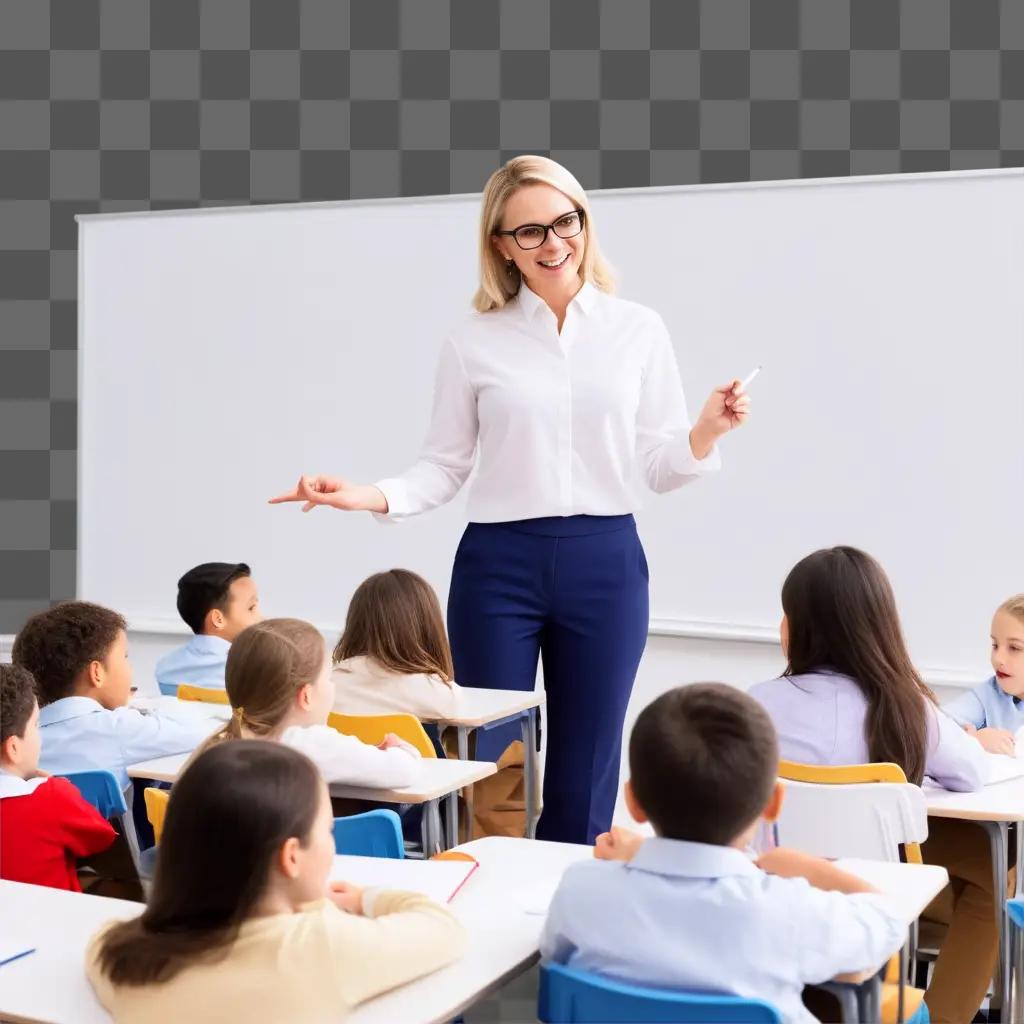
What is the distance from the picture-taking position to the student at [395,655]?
3129mm

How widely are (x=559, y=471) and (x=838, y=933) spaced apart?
1.36 meters

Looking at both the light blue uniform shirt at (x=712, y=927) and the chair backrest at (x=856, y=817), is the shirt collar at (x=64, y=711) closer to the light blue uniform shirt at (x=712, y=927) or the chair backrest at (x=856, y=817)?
the chair backrest at (x=856, y=817)

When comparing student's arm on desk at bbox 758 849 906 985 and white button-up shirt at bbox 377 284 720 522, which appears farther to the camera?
white button-up shirt at bbox 377 284 720 522

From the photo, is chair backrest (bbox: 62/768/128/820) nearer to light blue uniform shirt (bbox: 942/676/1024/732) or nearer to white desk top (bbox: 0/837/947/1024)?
white desk top (bbox: 0/837/947/1024)

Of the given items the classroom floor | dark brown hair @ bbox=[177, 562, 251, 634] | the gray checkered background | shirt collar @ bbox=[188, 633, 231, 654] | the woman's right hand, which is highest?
the gray checkered background

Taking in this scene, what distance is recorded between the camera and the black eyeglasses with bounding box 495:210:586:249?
101 inches

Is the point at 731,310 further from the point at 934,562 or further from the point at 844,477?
the point at 934,562

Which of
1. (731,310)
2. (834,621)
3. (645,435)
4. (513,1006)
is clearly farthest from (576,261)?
(731,310)

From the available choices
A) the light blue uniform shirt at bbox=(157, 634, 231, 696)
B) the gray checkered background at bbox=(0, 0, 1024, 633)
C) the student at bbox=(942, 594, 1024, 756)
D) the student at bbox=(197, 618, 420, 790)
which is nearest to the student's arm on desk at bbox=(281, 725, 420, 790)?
the student at bbox=(197, 618, 420, 790)

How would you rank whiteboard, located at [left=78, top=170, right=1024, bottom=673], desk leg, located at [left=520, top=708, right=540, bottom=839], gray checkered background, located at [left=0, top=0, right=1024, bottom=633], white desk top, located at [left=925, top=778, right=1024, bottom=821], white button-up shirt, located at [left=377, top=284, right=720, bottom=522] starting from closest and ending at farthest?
1. white desk top, located at [left=925, top=778, right=1024, bottom=821]
2. white button-up shirt, located at [left=377, top=284, right=720, bottom=522]
3. desk leg, located at [left=520, top=708, right=540, bottom=839]
4. whiteboard, located at [left=78, top=170, right=1024, bottom=673]
5. gray checkered background, located at [left=0, top=0, right=1024, bottom=633]

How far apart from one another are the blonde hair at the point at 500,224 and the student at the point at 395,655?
0.78m

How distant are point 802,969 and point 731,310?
3500 mm

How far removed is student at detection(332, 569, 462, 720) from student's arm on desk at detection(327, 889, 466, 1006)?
151cm

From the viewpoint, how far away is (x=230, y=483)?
5.57 m
